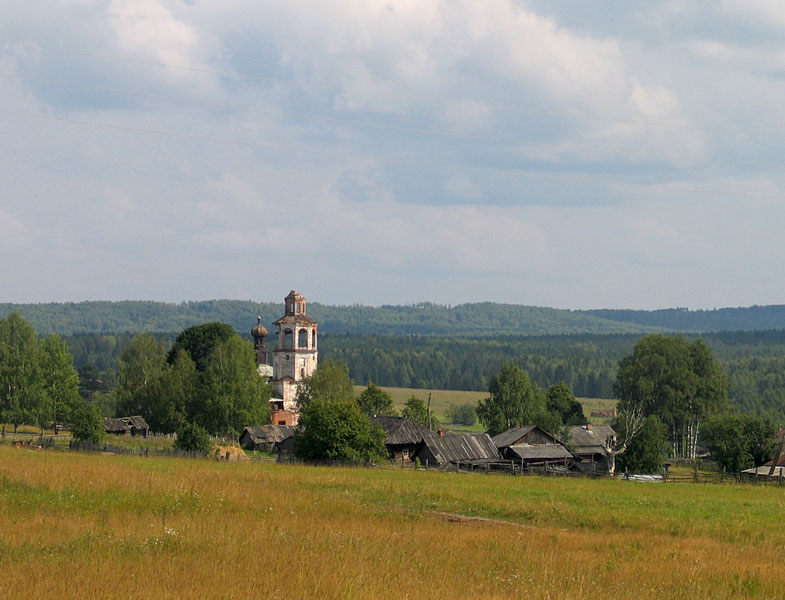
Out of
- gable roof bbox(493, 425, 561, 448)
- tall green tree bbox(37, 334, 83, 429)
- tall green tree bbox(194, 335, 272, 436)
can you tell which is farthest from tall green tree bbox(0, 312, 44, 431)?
gable roof bbox(493, 425, 561, 448)

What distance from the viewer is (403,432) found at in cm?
6781

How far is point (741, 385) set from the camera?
16575 centimetres

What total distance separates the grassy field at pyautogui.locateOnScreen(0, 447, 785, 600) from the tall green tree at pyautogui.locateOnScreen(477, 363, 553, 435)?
5018cm

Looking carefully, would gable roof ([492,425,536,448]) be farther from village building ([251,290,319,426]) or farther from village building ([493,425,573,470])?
village building ([251,290,319,426])

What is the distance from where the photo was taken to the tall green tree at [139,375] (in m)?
95.2

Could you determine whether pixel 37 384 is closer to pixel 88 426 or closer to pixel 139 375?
pixel 88 426

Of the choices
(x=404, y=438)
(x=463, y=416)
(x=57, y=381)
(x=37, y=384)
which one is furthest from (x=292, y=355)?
(x=463, y=416)

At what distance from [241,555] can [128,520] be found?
6037 mm

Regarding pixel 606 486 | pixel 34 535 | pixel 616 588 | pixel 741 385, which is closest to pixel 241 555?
pixel 34 535

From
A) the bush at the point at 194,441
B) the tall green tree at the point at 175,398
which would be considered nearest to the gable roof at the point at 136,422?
the tall green tree at the point at 175,398

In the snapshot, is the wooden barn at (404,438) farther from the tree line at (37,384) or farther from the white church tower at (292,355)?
the white church tower at (292,355)

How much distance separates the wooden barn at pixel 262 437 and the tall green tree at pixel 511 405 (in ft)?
61.1

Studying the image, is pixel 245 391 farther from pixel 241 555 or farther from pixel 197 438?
pixel 241 555

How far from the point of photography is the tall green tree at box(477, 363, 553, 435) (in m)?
86.3
